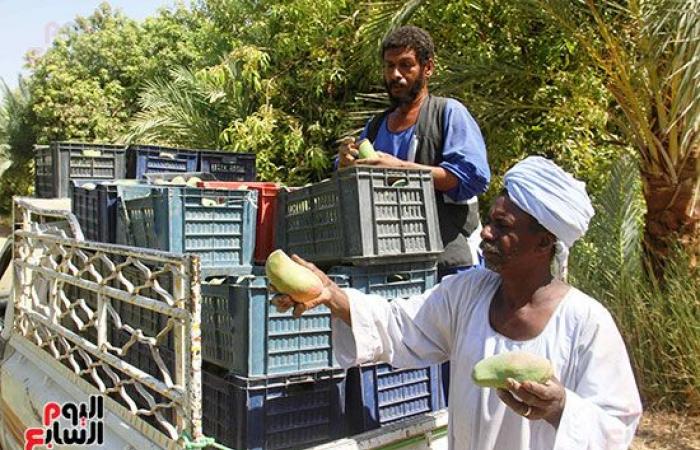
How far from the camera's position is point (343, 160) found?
297cm

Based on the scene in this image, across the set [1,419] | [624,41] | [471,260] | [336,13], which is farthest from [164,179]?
[336,13]

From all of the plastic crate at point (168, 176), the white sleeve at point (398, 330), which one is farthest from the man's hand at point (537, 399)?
the plastic crate at point (168, 176)

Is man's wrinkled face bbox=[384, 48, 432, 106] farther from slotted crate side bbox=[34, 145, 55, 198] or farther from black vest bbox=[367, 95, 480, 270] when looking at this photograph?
slotted crate side bbox=[34, 145, 55, 198]

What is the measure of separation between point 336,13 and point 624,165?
3.72m

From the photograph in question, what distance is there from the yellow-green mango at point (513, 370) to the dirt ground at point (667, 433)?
3676 millimetres

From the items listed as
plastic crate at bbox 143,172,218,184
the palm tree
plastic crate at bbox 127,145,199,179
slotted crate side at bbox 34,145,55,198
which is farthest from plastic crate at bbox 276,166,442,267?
slotted crate side at bbox 34,145,55,198

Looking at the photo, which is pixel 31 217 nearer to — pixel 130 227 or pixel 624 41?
pixel 130 227

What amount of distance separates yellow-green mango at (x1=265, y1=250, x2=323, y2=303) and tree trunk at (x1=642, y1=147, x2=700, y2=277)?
403 centimetres

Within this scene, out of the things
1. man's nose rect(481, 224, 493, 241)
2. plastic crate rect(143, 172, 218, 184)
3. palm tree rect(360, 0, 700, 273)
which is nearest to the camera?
man's nose rect(481, 224, 493, 241)

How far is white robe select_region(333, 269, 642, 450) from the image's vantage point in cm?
178

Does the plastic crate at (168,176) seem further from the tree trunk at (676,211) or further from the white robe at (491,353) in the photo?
the tree trunk at (676,211)

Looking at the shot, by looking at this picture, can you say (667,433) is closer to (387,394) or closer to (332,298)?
(387,394)

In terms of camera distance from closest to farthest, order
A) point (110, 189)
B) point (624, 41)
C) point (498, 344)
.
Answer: point (498, 344), point (110, 189), point (624, 41)

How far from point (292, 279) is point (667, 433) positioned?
13.2 ft
